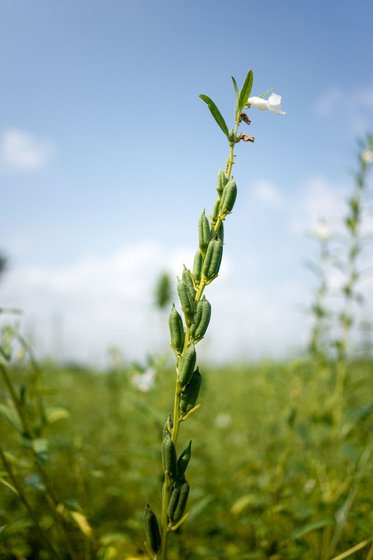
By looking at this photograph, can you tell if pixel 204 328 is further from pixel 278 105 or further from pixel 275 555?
pixel 275 555

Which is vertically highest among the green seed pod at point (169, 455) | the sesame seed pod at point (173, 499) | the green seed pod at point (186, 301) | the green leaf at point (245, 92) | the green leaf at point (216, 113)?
the green leaf at point (245, 92)

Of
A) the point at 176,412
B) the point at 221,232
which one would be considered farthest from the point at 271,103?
the point at 176,412

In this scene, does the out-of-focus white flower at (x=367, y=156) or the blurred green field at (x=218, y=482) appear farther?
the out-of-focus white flower at (x=367, y=156)

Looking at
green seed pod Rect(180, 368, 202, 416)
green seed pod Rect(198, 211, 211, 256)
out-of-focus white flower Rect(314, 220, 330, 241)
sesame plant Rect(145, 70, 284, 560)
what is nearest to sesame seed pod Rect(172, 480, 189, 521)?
sesame plant Rect(145, 70, 284, 560)

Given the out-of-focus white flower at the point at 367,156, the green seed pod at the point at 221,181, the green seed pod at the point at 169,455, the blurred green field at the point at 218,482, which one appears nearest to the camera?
the green seed pod at the point at 169,455

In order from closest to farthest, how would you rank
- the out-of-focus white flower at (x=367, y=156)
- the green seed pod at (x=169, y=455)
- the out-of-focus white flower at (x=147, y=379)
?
the green seed pod at (x=169, y=455), the out-of-focus white flower at (x=147, y=379), the out-of-focus white flower at (x=367, y=156)

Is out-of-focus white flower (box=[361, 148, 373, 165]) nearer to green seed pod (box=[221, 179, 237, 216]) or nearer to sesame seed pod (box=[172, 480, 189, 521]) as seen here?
green seed pod (box=[221, 179, 237, 216])

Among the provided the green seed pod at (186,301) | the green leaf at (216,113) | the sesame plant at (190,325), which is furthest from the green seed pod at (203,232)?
the green leaf at (216,113)

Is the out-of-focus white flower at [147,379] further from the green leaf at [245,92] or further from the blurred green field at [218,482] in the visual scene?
the green leaf at [245,92]
